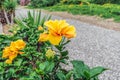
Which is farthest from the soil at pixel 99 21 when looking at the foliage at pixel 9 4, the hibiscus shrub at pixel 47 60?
the hibiscus shrub at pixel 47 60

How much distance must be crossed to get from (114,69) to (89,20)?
7905 mm

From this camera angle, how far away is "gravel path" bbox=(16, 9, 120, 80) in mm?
6539

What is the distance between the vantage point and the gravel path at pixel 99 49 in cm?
654

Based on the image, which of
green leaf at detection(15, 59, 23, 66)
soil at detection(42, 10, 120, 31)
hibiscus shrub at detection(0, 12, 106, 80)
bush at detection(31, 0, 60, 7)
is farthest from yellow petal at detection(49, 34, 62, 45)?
bush at detection(31, 0, 60, 7)

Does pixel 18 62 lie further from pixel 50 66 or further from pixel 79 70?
pixel 79 70

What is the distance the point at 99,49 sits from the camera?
26.7 ft

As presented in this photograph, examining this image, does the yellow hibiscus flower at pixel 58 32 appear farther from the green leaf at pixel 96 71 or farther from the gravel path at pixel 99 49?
the gravel path at pixel 99 49

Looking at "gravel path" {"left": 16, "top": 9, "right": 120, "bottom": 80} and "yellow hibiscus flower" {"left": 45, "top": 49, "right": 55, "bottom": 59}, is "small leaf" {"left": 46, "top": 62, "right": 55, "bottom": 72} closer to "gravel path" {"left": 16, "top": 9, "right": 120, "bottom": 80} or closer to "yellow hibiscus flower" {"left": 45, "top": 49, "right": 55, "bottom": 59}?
"yellow hibiscus flower" {"left": 45, "top": 49, "right": 55, "bottom": 59}

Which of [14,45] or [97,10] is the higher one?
[14,45]

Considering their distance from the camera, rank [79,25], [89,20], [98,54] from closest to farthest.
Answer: [98,54] → [79,25] → [89,20]

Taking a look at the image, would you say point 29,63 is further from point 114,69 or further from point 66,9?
point 66,9

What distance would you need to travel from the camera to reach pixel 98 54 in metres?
7.54

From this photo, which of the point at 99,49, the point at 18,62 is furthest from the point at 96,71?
the point at 99,49

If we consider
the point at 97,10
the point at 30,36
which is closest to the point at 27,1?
the point at 97,10
